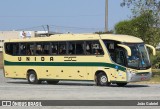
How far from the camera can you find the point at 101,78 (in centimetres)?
3039

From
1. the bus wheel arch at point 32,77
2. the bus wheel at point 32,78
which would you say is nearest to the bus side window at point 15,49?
the bus wheel arch at point 32,77

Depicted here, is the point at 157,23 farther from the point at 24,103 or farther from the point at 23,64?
the point at 24,103

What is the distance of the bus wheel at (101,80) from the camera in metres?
30.2

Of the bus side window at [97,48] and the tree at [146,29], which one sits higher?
the tree at [146,29]

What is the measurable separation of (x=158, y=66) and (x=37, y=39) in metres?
24.0

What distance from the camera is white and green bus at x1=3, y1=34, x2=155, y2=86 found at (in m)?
29.5

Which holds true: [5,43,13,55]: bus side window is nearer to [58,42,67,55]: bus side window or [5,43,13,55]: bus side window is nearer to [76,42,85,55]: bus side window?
[58,42,67,55]: bus side window

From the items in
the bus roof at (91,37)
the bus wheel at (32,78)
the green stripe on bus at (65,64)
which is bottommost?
the bus wheel at (32,78)

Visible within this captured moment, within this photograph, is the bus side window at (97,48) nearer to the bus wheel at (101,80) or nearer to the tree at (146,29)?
the bus wheel at (101,80)

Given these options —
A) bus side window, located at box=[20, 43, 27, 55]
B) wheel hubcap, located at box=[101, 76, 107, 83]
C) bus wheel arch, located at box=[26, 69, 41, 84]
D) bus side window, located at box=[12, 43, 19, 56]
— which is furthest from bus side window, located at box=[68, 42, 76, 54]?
bus side window, located at box=[12, 43, 19, 56]

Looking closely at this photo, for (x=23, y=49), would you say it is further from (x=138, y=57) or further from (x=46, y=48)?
(x=138, y=57)

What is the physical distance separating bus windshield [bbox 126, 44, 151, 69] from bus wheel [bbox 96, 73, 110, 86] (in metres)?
1.88

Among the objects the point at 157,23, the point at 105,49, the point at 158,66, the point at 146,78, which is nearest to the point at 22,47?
the point at 105,49

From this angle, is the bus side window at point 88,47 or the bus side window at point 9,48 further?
the bus side window at point 9,48
